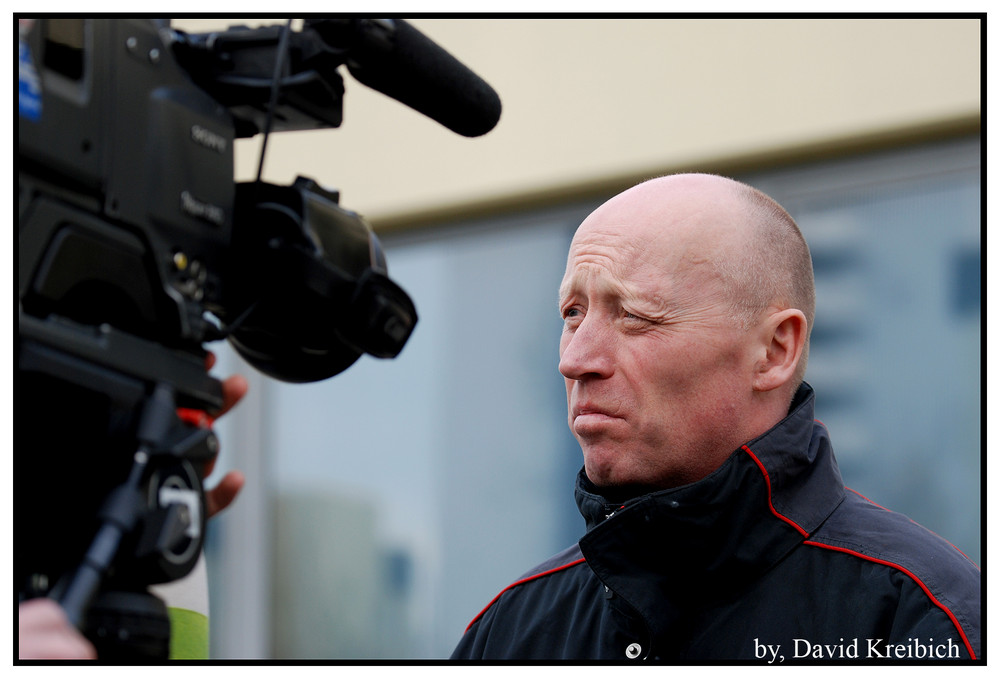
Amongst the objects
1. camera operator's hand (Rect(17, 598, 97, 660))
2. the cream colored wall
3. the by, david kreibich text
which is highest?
the cream colored wall

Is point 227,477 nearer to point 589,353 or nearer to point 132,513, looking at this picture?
point 132,513

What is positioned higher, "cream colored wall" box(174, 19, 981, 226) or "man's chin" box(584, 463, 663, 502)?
"cream colored wall" box(174, 19, 981, 226)

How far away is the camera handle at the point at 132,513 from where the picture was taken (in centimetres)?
83

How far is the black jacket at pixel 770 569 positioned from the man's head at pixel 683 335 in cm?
7

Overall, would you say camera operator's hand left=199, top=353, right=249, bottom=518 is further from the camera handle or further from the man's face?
the man's face

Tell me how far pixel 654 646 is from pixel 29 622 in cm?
71

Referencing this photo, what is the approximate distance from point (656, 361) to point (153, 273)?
2.18 feet

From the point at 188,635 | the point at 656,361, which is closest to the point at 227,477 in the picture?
the point at 188,635

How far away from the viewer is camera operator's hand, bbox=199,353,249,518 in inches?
40.2

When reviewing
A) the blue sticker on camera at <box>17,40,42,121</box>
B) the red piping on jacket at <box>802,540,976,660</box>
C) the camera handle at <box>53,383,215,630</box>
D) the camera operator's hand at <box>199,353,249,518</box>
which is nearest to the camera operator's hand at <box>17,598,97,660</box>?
the camera handle at <box>53,383,215,630</box>

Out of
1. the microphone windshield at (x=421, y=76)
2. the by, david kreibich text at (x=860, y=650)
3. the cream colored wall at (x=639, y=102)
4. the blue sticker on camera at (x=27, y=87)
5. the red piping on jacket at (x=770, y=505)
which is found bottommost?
the by, david kreibich text at (x=860, y=650)

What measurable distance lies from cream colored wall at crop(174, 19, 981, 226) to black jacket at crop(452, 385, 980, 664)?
1.82m

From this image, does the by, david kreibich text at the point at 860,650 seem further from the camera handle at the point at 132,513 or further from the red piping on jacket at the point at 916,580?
the camera handle at the point at 132,513

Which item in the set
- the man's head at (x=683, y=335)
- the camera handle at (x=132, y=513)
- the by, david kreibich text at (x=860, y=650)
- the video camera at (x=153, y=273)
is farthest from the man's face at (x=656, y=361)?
the camera handle at (x=132, y=513)
